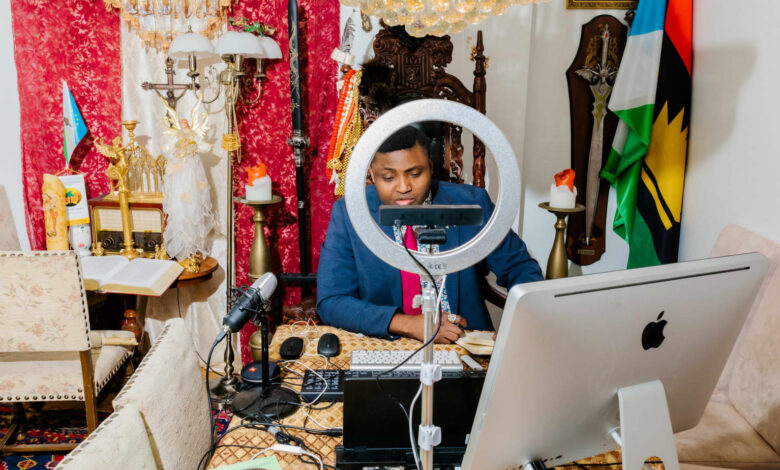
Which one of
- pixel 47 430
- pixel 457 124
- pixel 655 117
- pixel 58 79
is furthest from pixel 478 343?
pixel 58 79

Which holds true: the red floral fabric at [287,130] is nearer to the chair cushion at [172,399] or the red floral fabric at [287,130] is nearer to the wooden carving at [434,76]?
the wooden carving at [434,76]

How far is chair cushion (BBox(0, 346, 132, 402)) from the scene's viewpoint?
6.53ft

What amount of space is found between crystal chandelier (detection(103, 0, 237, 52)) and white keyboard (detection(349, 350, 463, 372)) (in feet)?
6.49

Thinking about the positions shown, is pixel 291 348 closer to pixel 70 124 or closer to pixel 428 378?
pixel 428 378

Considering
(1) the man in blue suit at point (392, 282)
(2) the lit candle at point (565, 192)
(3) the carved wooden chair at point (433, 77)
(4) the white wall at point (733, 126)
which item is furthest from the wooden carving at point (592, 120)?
(1) the man in blue suit at point (392, 282)

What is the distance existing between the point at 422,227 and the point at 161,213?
2109 millimetres

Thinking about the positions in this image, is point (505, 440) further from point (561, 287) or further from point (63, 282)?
point (63, 282)

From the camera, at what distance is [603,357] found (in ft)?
2.49

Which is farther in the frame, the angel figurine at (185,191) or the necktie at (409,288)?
the angel figurine at (185,191)

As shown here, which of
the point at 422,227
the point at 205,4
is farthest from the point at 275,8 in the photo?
the point at 422,227

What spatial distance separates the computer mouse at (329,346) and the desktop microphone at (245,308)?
26cm

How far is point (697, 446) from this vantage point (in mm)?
1425

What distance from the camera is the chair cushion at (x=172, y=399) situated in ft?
3.23

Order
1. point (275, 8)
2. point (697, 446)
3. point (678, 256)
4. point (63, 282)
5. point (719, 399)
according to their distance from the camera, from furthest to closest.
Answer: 1. point (275, 8)
2. point (678, 256)
3. point (63, 282)
4. point (719, 399)
5. point (697, 446)
